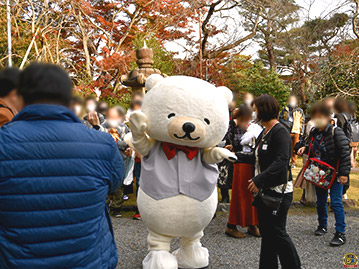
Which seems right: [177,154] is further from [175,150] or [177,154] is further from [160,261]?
[160,261]

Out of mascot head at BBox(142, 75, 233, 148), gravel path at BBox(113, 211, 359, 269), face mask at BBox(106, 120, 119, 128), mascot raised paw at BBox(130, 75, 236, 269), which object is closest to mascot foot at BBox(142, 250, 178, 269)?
mascot raised paw at BBox(130, 75, 236, 269)

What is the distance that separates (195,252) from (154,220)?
2.03 ft

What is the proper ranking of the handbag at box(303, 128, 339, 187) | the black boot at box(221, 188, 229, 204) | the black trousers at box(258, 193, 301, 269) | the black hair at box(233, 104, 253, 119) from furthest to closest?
the black boot at box(221, 188, 229, 204), the black hair at box(233, 104, 253, 119), the handbag at box(303, 128, 339, 187), the black trousers at box(258, 193, 301, 269)

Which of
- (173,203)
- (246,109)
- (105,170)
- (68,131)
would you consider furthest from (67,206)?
(246,109)

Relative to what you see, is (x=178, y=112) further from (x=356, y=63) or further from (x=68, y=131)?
(x=356, y=63)

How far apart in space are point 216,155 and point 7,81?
1.82 m

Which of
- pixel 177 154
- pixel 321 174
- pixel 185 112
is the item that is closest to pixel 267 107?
pixel 185 112

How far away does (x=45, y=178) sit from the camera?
4.63 ft

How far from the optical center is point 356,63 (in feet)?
18.6

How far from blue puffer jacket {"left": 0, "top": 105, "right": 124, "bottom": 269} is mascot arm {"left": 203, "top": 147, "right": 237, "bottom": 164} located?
4.50 ft

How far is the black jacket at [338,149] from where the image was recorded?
370cm

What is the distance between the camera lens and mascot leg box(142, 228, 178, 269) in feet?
Result: 8.79

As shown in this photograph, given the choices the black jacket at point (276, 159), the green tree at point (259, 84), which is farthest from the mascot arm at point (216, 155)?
the green tree at point (259, 84)

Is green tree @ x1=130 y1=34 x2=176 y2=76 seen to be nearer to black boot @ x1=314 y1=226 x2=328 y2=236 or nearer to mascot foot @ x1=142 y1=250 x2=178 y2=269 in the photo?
black boot @ x1=314 y1=226 x2=328 y2=236
